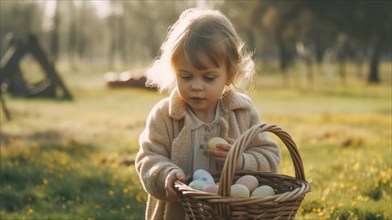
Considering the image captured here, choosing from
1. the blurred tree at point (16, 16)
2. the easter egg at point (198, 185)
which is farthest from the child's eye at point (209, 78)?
the blurred tree at point (16, 16)

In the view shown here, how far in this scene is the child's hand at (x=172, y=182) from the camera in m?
3.29

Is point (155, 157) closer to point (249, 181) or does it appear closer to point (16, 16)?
point (249, 181)

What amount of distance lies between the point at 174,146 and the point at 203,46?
2.20ft

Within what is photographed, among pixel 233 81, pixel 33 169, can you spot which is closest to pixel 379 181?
pixel 233 81

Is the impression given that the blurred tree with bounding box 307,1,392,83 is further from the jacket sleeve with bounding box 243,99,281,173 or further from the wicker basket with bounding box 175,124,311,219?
the wicker basket with bounding box 175,124,311,219

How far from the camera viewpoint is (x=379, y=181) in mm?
6145

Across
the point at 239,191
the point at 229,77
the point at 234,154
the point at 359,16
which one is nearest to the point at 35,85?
the point at 359,16

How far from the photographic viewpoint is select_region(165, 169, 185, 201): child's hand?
3.29 metres

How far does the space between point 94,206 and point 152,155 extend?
2.17 m

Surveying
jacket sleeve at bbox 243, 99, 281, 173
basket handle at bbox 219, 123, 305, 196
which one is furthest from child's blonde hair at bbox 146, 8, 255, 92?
basket handle at bbox 219, 123, 305, 196

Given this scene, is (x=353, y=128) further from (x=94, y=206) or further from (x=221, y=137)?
(x=221, y=137)

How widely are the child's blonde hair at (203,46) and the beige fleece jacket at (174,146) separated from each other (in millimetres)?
175

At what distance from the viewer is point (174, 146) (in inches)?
145

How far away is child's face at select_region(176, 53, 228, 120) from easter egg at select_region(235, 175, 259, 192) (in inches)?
21.6
